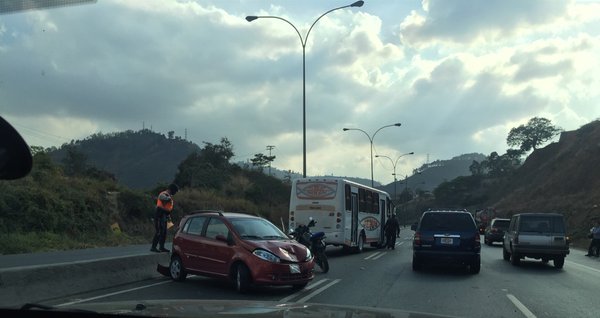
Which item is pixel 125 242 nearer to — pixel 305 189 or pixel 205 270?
pixel 305 189

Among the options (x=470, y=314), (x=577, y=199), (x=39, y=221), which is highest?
(x=577, y=199)

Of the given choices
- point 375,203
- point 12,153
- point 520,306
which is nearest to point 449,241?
point 520,306

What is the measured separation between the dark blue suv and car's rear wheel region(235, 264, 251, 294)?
6.52 metres

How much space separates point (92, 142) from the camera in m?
93.1

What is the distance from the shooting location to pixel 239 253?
37.1 feet

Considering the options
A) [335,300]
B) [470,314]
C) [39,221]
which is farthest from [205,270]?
[39,221]

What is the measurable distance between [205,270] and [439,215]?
7477 mm

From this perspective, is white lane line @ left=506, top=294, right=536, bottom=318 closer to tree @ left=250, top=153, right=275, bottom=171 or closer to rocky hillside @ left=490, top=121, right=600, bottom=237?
rocky hillside @ left=490, top=121, right=600, bottom=237

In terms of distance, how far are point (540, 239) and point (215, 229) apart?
11.3m

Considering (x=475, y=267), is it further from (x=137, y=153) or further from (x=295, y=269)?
(x=137, y=153)

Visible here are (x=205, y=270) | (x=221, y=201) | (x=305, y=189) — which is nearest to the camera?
(x=205, y=270)

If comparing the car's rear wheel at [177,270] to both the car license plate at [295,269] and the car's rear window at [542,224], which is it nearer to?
the car license plate at [295,269]

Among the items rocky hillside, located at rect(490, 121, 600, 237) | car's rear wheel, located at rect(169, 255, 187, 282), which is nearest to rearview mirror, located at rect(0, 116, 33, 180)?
car's rear wheel, located at rect(169, 255, 187, 282)

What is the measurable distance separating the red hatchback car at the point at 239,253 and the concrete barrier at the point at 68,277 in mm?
957
